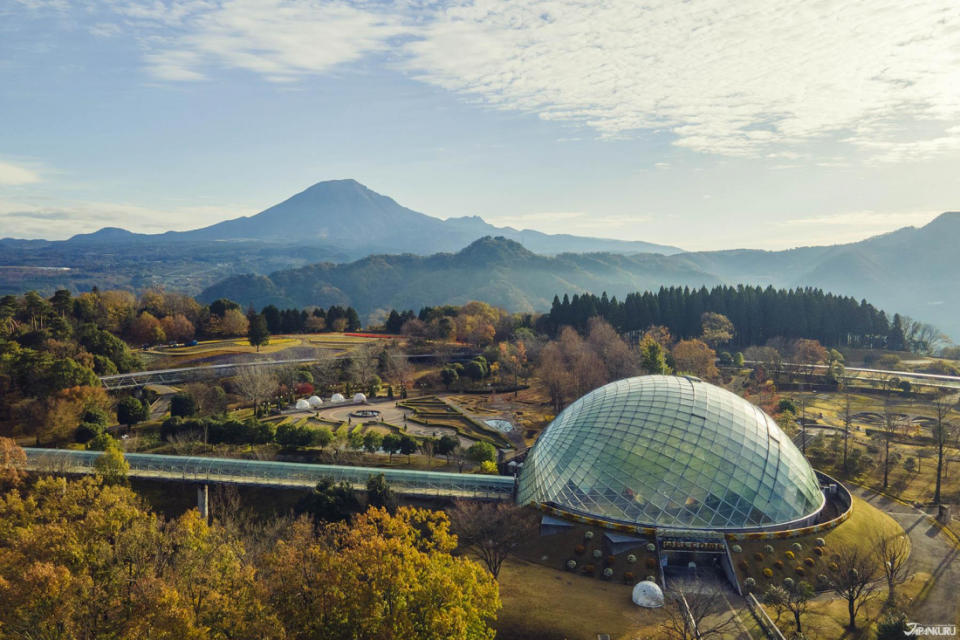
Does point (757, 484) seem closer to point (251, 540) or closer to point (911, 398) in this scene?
point (251, 540)

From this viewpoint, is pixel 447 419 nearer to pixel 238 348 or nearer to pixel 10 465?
pixel 10 465

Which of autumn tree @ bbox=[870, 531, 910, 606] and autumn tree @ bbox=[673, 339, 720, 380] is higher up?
autumn tree @ bbox=[673, 339, 720, 380]

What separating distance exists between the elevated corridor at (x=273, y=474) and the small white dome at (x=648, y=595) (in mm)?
11124

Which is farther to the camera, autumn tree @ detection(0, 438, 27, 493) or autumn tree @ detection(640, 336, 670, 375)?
autumn tree @ detection(640, 336, 670, 375)

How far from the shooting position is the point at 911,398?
220 feet

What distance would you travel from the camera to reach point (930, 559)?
29875mm

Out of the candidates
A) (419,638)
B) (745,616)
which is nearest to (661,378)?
(745,616)

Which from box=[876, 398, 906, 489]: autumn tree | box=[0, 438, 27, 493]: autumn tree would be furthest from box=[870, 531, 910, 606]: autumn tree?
box=[0, 438, 27, 493]: autumn tree

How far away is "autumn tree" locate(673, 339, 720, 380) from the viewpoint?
242ft

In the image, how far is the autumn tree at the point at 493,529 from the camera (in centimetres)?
2748

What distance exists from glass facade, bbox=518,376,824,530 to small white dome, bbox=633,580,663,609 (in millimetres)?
4077

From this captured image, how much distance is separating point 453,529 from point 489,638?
32.7 ft

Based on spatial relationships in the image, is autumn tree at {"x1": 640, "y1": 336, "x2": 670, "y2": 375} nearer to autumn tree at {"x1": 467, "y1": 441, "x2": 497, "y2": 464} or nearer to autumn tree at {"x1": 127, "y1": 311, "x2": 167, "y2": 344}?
autumn tree at {"x1": 467, "y1": 441, "x2": 497, "y2": 464}

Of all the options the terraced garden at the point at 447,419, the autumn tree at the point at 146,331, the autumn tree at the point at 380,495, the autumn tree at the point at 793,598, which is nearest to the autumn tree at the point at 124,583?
the autumn tree at the point at 380,495
